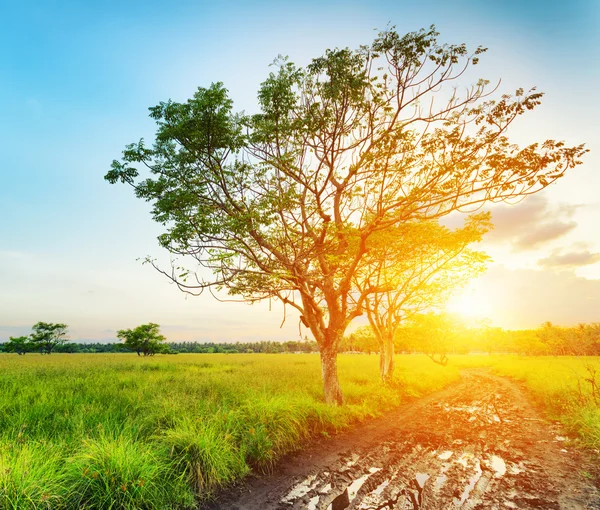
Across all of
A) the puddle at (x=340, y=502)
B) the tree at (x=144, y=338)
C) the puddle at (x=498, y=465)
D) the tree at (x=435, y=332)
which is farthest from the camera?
the tree at (x=144, y=338)

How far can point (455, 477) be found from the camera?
644 centimetres

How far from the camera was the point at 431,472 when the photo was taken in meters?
6.69

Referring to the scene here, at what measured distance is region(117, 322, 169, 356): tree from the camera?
192 feet

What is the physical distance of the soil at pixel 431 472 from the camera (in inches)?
214

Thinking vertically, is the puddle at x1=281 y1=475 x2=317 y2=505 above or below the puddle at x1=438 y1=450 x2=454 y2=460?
above

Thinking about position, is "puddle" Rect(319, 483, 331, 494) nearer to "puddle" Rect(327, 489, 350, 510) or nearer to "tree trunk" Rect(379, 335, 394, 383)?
"puddle" Rect(327, 489, 350, 510)

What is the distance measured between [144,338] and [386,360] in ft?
179

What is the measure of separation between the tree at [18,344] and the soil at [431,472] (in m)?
95.9

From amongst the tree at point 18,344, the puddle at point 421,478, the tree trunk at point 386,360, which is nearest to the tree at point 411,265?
the tree trunk at point 386,360

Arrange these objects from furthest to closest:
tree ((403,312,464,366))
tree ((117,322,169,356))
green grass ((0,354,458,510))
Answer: tree ((117,322,169,356)) < tree ((403,312,464,366)) < green grass ((0,354,458,510))

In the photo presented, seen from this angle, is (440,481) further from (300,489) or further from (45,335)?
(45,335)

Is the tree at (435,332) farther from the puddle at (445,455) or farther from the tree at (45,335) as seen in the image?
the tree at (45,335)

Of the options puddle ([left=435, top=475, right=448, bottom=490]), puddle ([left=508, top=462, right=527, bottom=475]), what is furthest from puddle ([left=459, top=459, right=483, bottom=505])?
puddle ([left=508, top=462, right=527, bottom=475])

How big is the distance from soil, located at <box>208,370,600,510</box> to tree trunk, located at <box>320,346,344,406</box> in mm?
1374
